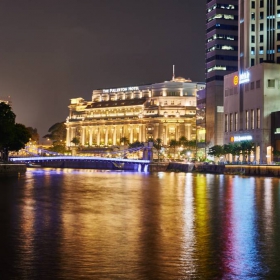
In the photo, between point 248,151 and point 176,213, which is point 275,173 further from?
point 176,213

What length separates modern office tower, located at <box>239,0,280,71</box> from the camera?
14625 cm

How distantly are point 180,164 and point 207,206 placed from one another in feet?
311

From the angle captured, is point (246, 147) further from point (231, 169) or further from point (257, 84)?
point (257, 84)

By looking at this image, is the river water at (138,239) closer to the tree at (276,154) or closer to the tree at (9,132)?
the tree at (9,132)

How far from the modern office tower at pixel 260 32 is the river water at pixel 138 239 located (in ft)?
300

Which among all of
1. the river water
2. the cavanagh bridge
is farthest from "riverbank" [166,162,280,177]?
the river water

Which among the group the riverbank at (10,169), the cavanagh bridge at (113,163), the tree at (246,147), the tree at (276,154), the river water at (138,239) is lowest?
the river water at (138,239)

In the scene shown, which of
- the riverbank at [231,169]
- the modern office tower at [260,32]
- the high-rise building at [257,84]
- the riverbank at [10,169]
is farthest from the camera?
the modern office tower at [260,32]

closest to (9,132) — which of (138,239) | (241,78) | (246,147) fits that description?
(246,147)

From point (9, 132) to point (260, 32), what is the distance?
68539 mm

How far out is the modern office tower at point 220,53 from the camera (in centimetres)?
17225

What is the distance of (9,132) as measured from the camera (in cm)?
10606

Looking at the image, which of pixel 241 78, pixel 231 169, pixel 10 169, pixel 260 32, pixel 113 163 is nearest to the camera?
pixel 10 169

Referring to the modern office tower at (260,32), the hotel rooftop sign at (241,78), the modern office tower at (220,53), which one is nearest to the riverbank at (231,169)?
the hotel rooftop sign at (241,78)
